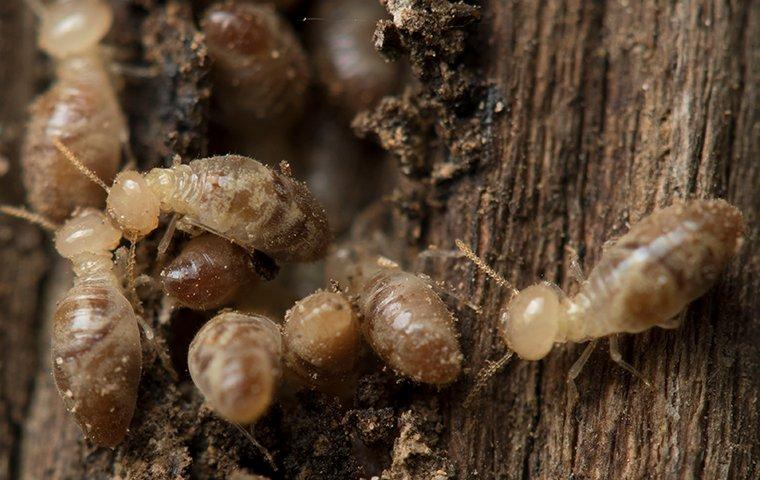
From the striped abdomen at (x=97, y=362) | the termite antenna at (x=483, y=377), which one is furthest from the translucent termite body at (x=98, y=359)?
the termite antenna at (x=483, y=377)

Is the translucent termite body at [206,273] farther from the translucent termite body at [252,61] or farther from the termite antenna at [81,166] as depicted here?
the translucent termite body at [252,61]

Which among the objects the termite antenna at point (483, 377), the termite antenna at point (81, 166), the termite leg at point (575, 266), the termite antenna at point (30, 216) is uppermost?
the termite leg at point (575, 266)

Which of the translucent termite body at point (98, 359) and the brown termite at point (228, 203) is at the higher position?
the brown termite at point (228, 203)

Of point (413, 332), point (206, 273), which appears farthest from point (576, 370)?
point (206, 273)

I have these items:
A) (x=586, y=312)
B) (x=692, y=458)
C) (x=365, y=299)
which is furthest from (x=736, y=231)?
(x=365, y=299)

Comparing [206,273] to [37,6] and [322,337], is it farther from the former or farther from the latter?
[37,6]

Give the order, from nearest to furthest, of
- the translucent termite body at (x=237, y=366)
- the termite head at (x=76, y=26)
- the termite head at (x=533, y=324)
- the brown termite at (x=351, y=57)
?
1. the translucent termite body at (x=237, y=366)
2. the termite head at (x=533, y=324)
3. the termite head at (x=76, y=26)
4. the brown termite at (x=351, y=57)

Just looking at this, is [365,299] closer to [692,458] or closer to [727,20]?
[692,458]
